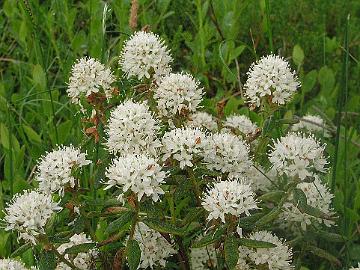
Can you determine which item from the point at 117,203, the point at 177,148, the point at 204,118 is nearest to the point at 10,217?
the point at 117,203

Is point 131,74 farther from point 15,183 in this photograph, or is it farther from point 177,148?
point 15,183

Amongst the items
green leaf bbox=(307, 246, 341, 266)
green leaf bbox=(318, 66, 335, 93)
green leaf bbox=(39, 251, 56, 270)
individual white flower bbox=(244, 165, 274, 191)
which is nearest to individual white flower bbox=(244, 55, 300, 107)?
individual white flower bbox=(244, 165, 274, 191)

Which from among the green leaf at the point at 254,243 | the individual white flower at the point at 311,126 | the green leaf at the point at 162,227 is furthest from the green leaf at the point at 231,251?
the individual white flower at the point at 311,126

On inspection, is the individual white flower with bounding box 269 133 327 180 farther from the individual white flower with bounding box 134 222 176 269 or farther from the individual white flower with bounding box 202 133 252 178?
the individual white flower with bounding box 134 222 176 269

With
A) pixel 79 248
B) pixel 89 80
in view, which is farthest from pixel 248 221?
pixel 89 80

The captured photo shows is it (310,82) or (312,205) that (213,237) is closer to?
(312,205)

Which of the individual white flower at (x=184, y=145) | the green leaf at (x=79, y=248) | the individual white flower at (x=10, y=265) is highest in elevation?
the individual white flower at (x=184, y=145)

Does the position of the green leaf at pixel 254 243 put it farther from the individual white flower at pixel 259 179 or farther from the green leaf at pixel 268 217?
→ the individual white flower at pixel 259 179
